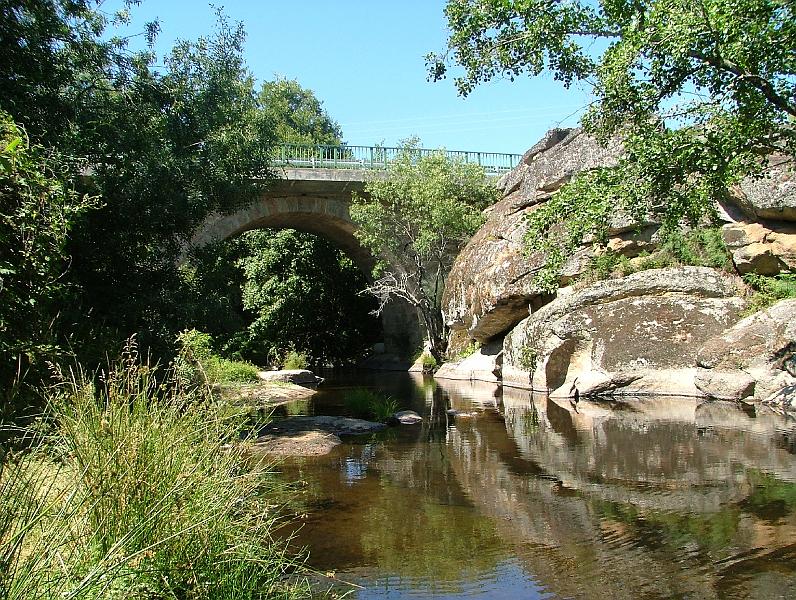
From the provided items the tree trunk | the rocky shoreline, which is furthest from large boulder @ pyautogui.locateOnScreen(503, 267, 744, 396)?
the tree trunk

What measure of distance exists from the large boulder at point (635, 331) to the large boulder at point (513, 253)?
1.52 meters

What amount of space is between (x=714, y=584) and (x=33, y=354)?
5444 mm

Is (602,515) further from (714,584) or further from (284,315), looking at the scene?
(284,315)

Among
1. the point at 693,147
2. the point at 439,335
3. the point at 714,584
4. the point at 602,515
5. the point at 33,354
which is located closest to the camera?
the point at 714,584

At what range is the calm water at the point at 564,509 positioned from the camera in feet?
15.0

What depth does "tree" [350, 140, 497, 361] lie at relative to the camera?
71.7 feet

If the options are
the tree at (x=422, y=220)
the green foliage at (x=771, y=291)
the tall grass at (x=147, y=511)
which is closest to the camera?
the tall grass at (x=147, y=511)

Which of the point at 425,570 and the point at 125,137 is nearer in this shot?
the point at 425,570

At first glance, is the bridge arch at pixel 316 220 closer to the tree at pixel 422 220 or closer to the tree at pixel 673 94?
the tree at pixel 422 220

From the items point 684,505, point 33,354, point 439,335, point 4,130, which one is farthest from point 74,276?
point 439,335

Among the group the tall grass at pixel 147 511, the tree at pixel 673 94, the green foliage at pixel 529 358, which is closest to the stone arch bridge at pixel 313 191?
the green foliage at pixel 529 358

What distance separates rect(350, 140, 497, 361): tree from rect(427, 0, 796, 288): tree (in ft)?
39.8

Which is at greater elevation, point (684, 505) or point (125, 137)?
point (125, 137)

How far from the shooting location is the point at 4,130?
5699 mm
